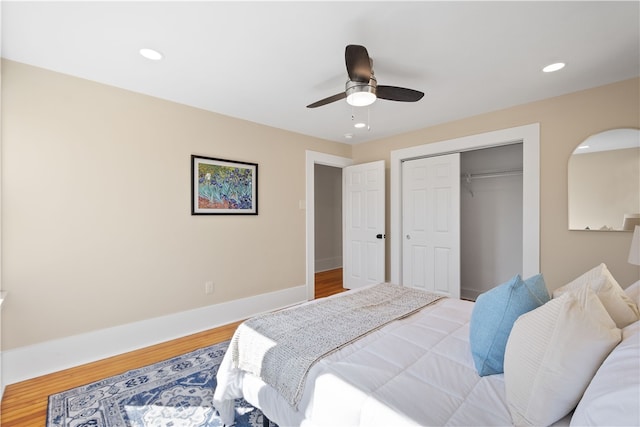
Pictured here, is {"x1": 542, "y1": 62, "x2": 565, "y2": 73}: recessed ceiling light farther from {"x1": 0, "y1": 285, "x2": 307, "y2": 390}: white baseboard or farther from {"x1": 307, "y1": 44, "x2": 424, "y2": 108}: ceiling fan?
{"x1": 0, "y1": 285, "x2": 307, "y2": 390}: white baseboard

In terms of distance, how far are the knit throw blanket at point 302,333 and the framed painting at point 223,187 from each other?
180cm

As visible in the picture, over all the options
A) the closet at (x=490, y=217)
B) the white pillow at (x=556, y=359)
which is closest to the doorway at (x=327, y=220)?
the closet at (x=490, y=217)

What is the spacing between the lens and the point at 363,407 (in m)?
1.07

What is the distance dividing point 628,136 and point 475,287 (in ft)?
8.26

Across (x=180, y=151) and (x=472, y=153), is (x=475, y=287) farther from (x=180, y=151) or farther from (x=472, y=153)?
(x=180, y=151)

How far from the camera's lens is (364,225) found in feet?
14.7

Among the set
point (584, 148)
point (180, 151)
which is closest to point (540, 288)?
point (584, 148)

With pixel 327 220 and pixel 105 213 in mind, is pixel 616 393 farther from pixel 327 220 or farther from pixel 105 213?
pixel 327 220

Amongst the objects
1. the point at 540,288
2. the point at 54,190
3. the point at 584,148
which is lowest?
A: the point at 540,288

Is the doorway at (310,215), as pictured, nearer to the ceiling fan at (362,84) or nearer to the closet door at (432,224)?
the closet door at (432,224)

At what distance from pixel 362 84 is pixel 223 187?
2.07m

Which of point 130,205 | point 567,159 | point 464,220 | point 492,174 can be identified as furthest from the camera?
point 464,220

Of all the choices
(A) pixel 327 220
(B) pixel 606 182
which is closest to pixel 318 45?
(B) pixel 606 182

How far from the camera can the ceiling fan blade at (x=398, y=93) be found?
6.84ft
